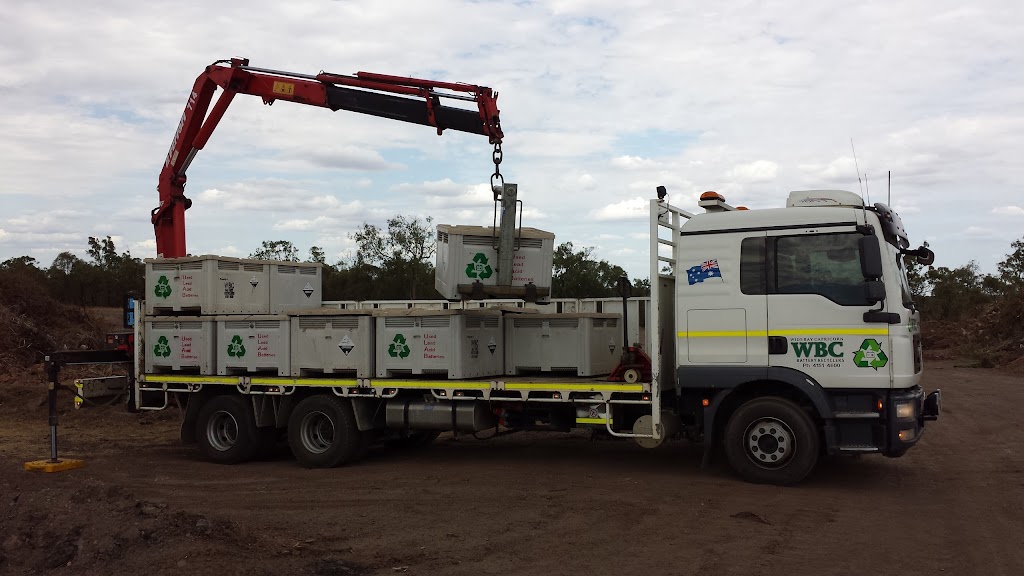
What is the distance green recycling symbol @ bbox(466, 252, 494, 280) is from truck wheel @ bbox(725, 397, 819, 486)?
144 inches

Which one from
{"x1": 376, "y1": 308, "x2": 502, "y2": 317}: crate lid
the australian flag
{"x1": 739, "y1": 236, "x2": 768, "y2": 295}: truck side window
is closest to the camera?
{"x1": 739, "y1": 236, "x2": 768, "y2": 295}: truck side window

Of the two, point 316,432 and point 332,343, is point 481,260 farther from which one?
point 316,432

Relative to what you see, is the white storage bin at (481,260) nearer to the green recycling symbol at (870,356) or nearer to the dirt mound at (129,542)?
the green recycling symbol at (870,356)

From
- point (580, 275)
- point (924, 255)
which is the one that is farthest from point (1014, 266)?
point (924, 255)

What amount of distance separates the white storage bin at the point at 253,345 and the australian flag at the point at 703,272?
17.7ft

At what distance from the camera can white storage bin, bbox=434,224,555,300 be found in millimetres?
11305

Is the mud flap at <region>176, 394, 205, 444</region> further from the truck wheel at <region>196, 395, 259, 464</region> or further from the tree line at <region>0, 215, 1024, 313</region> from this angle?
the tree line at <region>0, 215, 1024, 313</region>

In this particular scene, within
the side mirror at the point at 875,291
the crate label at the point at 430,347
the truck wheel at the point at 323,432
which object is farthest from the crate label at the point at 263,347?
the side mirror at the point at 875,291

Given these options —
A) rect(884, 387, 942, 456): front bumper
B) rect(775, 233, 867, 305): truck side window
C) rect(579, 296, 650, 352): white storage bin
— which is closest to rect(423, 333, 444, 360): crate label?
rect(579, 296, 650, 352): white storage bin

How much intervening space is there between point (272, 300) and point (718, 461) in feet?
22.8

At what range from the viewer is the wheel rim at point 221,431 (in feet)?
41.0

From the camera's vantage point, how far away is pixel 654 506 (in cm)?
887

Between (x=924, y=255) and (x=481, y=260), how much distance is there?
5.33 metres

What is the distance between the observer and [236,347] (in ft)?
39.9
